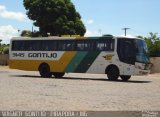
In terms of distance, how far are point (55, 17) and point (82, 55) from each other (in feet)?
89.8

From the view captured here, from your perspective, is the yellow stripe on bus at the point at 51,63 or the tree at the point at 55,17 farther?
the tree at the point at 55,17

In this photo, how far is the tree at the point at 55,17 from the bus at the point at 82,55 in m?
22.0

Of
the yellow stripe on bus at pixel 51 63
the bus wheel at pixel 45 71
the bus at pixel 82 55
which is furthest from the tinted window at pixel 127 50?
the bus wheel at pixel 45 71

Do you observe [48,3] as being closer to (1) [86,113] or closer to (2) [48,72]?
(2) [48,72]

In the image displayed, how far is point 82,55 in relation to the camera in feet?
104

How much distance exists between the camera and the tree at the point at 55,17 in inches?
2265

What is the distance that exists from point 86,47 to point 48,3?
1155 inches

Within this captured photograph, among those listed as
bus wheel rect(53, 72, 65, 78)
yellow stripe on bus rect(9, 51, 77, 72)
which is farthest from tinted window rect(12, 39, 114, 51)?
bus wheel rect(53, 72, 65, 78)

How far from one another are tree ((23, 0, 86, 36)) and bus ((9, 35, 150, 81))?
72.0 feet

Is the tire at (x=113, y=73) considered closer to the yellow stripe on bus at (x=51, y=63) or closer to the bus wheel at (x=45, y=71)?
the yellow stripe on bus at (x=51, y=63)

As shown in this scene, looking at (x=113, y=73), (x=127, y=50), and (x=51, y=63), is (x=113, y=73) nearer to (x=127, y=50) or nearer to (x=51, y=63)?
(x=127, y=50)

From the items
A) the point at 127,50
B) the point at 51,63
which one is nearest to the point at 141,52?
the point at 127,50

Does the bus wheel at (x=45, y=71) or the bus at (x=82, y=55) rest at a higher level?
the bus at (x=82, y=55)

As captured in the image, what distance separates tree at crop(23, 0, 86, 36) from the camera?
5753cm
